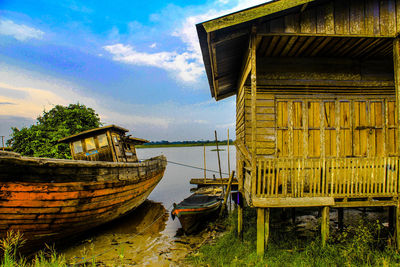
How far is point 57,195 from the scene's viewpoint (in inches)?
251

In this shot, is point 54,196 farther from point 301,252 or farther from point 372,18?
point 372,18

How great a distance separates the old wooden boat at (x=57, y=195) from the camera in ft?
18.4

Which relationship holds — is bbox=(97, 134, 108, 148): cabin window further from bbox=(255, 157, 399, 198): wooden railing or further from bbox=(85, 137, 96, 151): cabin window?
bbox=(255, 157, 399, 198): wooden railing

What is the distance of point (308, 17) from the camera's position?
4926mm

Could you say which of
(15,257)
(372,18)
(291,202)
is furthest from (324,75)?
(15,257)

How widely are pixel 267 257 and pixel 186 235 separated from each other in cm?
432

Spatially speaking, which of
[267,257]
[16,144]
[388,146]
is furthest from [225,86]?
[16,144]

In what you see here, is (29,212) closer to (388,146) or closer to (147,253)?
(147,253)

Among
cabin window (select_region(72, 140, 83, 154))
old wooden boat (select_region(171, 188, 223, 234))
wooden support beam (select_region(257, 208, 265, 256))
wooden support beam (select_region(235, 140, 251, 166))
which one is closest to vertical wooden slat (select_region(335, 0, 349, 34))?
wooden support beam (select_region(235, 140, 251, 166))

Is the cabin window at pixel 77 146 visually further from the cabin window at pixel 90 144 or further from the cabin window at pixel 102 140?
the cabin window at pixel 102 140

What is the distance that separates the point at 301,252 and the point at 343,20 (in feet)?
17.8

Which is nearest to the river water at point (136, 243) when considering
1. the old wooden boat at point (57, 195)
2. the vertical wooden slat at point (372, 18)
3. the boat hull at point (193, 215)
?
the boat hull at point (193, 215)

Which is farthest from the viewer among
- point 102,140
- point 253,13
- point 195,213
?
point 102,140

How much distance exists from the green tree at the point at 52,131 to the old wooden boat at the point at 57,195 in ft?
27.2
